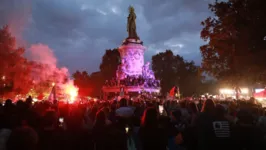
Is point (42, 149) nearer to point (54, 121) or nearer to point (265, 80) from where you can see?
point (54, 121)

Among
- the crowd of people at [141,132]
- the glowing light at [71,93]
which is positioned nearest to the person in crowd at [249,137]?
the crowd of people at [141,132]

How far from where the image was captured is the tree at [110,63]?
238 ft

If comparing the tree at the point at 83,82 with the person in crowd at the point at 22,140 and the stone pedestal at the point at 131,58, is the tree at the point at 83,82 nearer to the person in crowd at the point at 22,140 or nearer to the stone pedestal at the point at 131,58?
the stone pedestal at the point at 131,58

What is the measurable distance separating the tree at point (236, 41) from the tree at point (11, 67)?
96.0 ft

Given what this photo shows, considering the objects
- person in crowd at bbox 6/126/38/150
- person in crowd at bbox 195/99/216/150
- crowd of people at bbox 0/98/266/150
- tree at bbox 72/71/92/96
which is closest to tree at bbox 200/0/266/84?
crowd of people at bbox 0/98/266/150

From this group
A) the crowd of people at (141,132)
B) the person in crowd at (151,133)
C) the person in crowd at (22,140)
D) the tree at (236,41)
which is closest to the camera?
the person in crowd at (22,140)

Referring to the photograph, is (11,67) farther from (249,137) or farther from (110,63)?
(249,137)

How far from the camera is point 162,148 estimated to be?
5633mm

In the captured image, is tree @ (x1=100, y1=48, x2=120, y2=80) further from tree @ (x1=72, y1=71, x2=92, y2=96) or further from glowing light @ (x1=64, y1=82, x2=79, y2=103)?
glowing light @ (x1=64, y1=82, x2=79, y2=103)

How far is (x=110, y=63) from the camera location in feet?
242

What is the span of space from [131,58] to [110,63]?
2654cm

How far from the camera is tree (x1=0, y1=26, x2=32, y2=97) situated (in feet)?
127

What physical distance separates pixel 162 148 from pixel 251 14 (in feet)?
51.7

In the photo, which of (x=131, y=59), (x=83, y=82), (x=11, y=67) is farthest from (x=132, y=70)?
(x=83, y=82)
